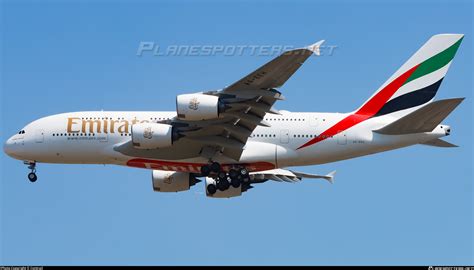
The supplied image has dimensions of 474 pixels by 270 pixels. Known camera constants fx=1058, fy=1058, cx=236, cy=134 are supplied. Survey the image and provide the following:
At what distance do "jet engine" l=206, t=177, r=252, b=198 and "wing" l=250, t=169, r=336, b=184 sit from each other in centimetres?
147

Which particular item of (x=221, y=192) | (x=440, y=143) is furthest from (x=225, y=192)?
(x=440, y=143)

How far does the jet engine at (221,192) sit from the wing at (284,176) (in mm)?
1472

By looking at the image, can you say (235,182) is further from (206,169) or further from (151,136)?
(151,136)

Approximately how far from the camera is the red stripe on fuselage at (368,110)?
4534cm

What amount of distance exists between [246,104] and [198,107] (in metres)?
2.06

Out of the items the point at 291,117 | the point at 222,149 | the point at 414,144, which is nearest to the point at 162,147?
the point at 222,149

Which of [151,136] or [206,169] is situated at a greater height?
[151,136]

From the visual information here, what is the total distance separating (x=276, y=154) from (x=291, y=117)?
6.33 feet

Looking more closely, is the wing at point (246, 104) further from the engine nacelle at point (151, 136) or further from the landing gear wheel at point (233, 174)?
the engine nacelle at point (151, 136)

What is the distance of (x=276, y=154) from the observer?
148 ft

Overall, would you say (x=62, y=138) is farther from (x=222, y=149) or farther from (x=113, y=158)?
(x=222, y=149)

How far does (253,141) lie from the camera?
150 feet

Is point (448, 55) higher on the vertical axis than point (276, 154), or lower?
higher

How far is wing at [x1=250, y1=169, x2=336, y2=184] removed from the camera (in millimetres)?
51031
